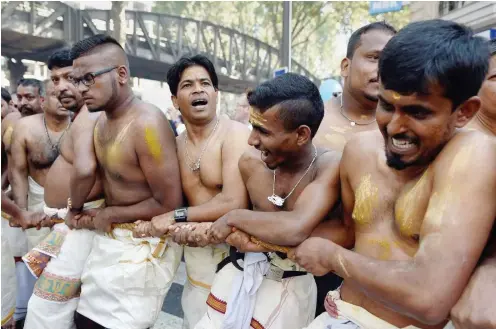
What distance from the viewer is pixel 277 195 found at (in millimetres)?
2121

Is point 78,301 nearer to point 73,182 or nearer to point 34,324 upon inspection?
point 34,324

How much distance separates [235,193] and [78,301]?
1291 millimetres

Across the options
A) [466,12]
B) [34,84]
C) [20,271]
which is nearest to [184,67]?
[20,271]

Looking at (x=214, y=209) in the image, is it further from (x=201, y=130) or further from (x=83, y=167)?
(x=83, y=167)

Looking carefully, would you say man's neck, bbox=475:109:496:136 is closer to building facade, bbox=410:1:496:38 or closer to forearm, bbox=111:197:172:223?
forearm, bbox=111:197:172:223

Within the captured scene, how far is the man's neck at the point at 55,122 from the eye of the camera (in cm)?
385

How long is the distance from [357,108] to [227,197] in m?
0.99

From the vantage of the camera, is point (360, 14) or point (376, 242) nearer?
point (376, 242)

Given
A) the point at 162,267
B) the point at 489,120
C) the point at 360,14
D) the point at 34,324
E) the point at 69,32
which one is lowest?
the point at 34,324

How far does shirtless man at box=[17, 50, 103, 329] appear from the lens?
8.75ft

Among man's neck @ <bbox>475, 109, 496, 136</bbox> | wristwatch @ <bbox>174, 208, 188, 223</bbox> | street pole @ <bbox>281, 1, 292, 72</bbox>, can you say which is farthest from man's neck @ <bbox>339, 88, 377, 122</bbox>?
street pole @ <bbox>281, 1, 292, 72</bbox>

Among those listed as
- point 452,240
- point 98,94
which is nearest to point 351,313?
point 452,240

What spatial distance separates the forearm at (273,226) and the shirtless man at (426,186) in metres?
0.27

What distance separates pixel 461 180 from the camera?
1.29 meters
